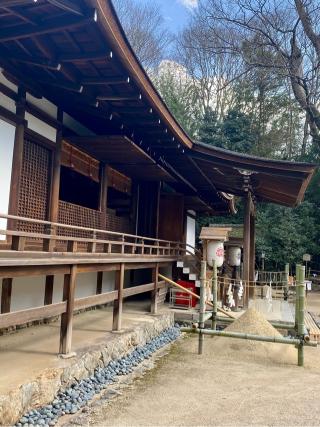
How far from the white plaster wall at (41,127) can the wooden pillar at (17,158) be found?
1.00 ft

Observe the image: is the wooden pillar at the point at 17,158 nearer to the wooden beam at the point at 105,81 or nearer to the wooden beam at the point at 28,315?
the wooden beam at the point at 105,81

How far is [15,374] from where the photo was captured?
4.45m

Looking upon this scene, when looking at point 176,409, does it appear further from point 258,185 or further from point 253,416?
point 258,185

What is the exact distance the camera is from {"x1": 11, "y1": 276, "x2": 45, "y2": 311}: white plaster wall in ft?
22.1

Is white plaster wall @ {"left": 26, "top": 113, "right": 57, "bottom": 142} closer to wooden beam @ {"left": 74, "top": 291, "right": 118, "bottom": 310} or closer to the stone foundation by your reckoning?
wooden beam @ {"left": 74, "top": 291, "right": 118, "bottom": 310}

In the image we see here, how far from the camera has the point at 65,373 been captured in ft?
15.9

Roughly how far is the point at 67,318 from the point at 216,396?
228cm

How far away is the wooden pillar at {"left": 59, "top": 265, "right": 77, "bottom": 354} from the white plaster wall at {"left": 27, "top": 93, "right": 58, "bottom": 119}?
295cm

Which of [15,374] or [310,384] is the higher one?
[15,374]

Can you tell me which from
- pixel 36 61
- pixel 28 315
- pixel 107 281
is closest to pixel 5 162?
pixel 36 61

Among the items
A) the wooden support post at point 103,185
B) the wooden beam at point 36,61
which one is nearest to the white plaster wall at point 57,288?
the wooden support post at point 103,185

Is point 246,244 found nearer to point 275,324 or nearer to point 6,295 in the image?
point 275,324

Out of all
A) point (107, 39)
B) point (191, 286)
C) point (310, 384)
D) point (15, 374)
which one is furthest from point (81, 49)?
point (191, 286)

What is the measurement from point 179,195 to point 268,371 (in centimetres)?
805
